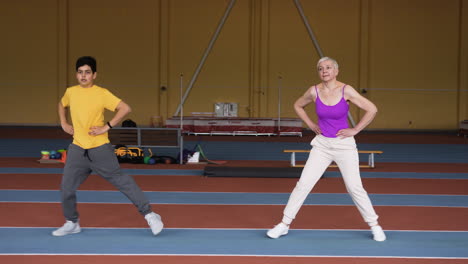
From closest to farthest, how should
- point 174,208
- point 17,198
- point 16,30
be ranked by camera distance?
1. point 174,208
2. point 17,198
3. point 16,30

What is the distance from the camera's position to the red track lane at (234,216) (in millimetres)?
6022

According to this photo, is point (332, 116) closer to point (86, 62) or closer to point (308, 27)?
point (86, 62)

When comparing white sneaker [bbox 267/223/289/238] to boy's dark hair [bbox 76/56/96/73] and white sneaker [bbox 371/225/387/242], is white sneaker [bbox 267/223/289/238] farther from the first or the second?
boy's dark hair [bbox 76/56/96/73]

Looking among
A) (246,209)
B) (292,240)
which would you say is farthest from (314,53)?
(292,240)

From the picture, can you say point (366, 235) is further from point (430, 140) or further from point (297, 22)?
point (297, 22)

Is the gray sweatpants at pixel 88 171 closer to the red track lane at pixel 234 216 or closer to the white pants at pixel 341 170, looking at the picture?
the red track lane at pixel 234 216

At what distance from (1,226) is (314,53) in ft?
67.2

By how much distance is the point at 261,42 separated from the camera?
2502 centimetres

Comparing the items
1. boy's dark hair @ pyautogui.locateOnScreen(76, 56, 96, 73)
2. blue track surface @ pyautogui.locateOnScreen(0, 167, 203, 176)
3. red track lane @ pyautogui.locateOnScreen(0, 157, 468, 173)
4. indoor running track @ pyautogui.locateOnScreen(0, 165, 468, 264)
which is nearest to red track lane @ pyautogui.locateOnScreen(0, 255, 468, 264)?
indoor running track @ pyautogui.locateOnScreen(0, 165, 468, 264)

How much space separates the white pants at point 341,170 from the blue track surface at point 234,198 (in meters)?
1.99

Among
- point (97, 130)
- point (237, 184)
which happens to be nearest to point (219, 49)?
point (237, 184)

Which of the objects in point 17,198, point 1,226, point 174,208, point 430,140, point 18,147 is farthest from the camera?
point 430,140

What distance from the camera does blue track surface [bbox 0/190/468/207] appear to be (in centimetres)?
743

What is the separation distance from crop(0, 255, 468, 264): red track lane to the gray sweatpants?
748mm
